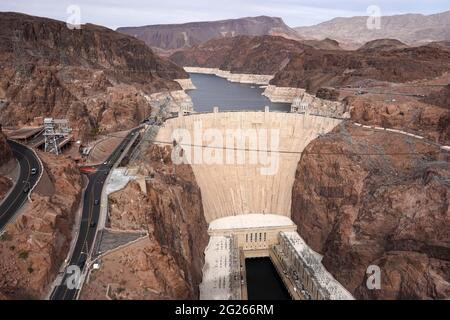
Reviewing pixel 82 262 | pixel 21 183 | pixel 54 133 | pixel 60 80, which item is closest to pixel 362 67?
pixel 60 80

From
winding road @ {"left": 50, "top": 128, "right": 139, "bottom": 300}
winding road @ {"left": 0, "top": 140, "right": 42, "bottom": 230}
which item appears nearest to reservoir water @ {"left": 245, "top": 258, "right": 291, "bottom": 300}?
winding road @ {"left": 50, "top": 128, "right": 139, "bottom": 300}

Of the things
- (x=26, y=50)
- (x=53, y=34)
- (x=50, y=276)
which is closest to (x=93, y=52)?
(x=53, y=34)

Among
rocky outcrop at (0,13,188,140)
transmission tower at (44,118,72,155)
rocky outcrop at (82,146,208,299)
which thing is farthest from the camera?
rocky outcrop at (0,13,188,140)

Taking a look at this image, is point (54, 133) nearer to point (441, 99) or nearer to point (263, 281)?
point (263, 281)

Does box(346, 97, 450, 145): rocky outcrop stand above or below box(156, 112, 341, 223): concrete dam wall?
above

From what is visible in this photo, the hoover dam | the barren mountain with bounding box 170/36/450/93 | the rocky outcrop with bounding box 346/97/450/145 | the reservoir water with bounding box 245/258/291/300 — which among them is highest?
the barren mountain with bounding box 170/36/450/93

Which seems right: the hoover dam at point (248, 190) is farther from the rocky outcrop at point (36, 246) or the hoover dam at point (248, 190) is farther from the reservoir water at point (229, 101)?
the reservoir water at point (229, 101)

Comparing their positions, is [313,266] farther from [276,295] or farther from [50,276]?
[50,276]

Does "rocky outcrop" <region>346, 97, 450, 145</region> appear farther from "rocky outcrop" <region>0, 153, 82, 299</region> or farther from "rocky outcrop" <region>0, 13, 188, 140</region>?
"rocky outcrop" <region>0, 153, 82, 299</region>
